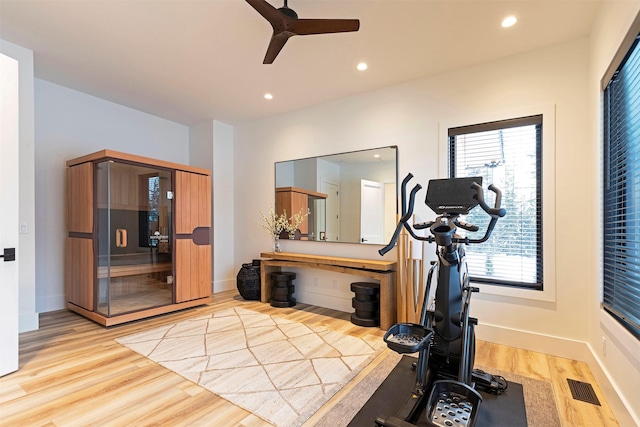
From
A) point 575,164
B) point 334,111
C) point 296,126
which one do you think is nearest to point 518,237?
point 575,164

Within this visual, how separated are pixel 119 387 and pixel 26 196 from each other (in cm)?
252

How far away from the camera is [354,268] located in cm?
376

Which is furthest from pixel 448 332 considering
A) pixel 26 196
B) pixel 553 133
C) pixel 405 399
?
pixel 26 196

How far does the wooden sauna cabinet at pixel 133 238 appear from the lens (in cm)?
359

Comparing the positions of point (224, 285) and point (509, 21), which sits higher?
point (509, 21)

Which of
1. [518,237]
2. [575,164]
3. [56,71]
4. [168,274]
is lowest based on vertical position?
[168,274]

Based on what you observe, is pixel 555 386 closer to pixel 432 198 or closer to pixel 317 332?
pixel 432 198

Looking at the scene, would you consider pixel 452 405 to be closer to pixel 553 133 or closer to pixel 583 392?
pixel 583 392

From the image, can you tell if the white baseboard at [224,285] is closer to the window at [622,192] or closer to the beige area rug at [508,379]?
the beige area rug at [508,379]

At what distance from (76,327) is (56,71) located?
3019 mm

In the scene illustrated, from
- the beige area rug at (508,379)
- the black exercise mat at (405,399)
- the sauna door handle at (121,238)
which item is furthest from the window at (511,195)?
the sauna door handle at (121,238)

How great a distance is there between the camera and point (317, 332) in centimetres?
335

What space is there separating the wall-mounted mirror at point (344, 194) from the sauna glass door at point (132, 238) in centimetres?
170

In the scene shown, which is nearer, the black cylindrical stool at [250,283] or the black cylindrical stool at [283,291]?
the black cylindrical stool at [283,291]
